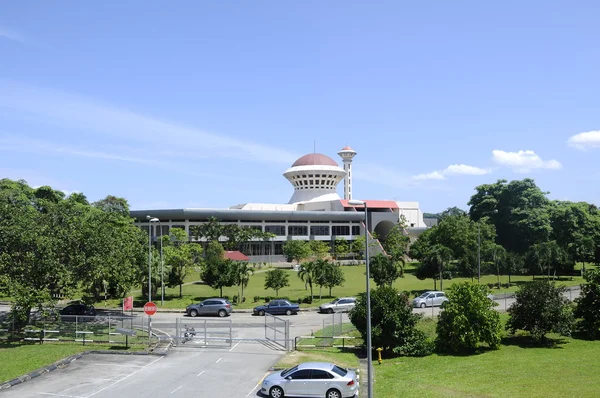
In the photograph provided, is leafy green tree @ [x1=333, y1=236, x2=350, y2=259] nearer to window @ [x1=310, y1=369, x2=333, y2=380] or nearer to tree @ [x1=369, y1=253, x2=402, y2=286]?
tree @ [x1=369, y1=253, x2=402, y2=286]

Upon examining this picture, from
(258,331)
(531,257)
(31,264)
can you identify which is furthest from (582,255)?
(31,264)

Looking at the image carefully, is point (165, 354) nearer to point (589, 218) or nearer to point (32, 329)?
point (32, 329)

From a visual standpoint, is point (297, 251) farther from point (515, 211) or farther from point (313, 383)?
point (313, 383)

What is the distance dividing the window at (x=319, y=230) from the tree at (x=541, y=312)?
78.8m

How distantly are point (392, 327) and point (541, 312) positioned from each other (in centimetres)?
871

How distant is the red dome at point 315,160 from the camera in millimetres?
126438

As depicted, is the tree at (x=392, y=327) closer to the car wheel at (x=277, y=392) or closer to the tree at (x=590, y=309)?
the car wheel at (x=277, y=392)

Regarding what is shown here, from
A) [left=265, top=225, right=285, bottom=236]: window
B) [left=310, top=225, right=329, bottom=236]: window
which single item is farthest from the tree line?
[left=265, top=225, right=285, bottom=236]: window

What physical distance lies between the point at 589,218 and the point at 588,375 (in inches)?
2535

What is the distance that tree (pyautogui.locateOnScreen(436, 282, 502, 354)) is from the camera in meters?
28.3

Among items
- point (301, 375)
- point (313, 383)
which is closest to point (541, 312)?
point (313, 383)

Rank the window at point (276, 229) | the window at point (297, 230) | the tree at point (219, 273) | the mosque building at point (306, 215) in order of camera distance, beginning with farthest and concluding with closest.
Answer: the window at point (297, 230)
the window at point (276, 229)
the mosque building at point (306, 215)
the tree at point (219, 273)

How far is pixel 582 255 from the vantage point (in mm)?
69188

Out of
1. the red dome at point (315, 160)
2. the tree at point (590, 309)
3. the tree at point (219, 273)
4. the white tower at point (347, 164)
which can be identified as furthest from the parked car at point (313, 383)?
the white tower at point (347, 164)
